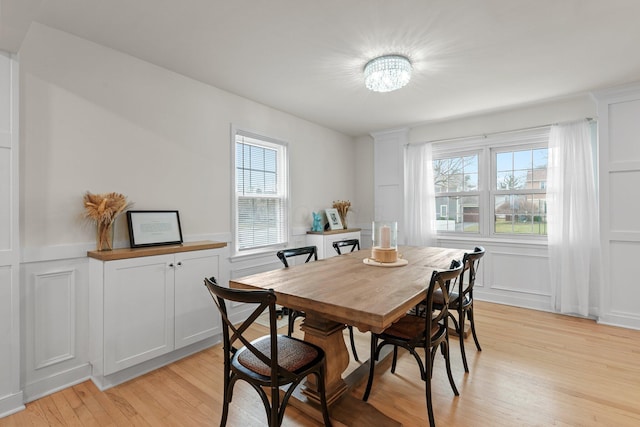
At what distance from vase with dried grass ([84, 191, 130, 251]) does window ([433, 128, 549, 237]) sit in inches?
161

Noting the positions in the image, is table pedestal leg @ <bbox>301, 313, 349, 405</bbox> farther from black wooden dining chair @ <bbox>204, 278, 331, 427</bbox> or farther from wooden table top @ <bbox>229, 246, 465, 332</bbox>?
wooden table top @ <bbox>229, 246, 465, 332</bbox>

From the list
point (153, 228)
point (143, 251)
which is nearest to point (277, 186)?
point (153, 228)

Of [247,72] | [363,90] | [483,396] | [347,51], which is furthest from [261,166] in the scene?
[483,396]

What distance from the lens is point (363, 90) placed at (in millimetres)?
3291

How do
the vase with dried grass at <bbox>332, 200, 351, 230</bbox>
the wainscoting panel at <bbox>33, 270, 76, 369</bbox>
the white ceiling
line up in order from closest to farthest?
the white ceiling → the wainscoting panel at <bbox>33, 270, 76, 369</bbox> → the vase with dried grass at <bbox>332, 200, 351, 230</bbox>

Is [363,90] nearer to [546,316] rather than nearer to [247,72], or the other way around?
[247,72]

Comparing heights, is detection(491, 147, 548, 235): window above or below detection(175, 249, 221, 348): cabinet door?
above

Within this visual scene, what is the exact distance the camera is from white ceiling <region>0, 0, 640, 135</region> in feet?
6.30

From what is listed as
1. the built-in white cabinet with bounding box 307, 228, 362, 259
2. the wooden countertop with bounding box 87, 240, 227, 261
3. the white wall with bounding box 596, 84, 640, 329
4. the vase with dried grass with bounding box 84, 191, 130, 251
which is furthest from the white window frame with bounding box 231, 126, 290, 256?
the white wall with bounding box 596, 84, 640, 329

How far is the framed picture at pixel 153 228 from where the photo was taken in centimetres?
243

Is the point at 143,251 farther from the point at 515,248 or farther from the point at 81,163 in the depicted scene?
the point at 515,248

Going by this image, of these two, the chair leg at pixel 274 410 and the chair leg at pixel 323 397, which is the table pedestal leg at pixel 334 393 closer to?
the chair leg at pixel 323 397

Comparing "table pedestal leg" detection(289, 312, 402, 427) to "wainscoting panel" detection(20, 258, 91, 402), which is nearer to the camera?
"table pedestal leg" detection(289, 312, 402, 427)

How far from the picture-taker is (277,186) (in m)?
3.98
